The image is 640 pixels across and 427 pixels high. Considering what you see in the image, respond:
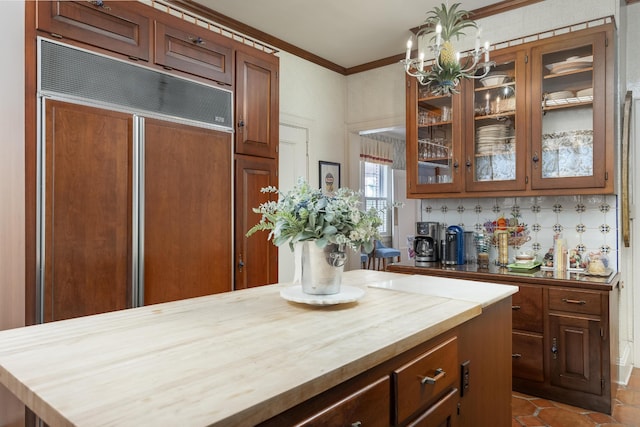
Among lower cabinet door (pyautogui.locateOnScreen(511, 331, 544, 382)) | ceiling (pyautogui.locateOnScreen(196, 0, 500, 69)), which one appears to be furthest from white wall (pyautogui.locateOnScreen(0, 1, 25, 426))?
lower cabinet door (pyautogui.locateOnScreen(511, 331, 544, 382))

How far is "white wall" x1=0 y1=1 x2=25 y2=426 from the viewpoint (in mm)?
1865

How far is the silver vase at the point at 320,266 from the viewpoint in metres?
1.46

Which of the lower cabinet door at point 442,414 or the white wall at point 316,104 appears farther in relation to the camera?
the white wall at point 316,104

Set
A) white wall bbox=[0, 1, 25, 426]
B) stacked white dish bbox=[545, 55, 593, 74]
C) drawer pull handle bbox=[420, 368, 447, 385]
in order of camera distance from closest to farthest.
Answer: drawer pull handle bbox=[420, 368, 447, 385] → white wall bbox=[0, 1, 25, 426] → stacked white dish bbox=[545, 55, 593, 74]

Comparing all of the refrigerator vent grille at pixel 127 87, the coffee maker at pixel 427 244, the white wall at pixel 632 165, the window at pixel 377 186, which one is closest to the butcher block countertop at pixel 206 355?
the refrigerator vent grille at pixel 127 87

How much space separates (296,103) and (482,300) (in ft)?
9.70

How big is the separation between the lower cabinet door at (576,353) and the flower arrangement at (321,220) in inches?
72.1

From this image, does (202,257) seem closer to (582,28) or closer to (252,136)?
(252,136)

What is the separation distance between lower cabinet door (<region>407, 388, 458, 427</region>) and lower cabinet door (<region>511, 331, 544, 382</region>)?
5.17 ft

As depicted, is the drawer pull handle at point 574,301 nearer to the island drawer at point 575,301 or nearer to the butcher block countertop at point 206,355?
the island drawer at point 575,301

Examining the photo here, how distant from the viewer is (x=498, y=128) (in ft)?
10.3

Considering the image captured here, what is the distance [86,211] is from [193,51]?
119 centimetres

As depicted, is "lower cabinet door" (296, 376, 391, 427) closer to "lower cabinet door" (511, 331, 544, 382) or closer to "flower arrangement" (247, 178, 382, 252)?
"flower arrangement" (247, 178, 382, 252)

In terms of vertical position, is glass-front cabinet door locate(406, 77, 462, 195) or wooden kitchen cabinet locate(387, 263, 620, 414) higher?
glass-front cabinet door locate(406, 77, 462, 195)
